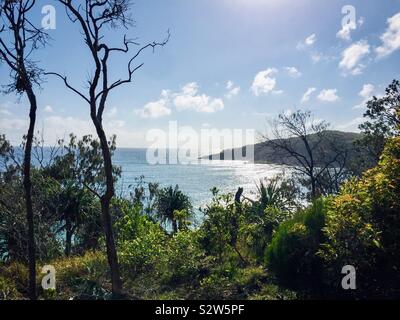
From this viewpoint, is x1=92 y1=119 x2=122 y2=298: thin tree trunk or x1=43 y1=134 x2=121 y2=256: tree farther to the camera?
x1=43 y1=134 x2=121 y2=256: tree

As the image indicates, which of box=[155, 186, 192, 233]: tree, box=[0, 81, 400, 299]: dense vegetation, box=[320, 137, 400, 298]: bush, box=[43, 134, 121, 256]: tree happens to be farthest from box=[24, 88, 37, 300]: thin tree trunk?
box=[155, 186, 192, 233]: tree

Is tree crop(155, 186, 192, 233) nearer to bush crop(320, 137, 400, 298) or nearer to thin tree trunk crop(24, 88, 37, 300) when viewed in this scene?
thin tree trunk crop(24, 88, 37, 300)

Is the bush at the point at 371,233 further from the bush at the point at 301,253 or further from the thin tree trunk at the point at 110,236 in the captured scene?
the thin tree trunk at the point at 110,236

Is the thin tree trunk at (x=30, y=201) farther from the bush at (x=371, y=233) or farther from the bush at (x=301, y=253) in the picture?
the bush at (x=371, y=233)

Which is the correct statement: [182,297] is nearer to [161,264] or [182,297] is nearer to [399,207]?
[161,264]

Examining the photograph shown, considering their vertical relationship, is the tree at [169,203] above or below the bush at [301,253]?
below

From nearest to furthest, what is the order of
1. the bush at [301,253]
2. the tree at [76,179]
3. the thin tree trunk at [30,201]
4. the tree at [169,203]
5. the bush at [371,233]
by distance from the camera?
1. the bush at [371,233]
2. the bush at [301,253]
3. the thin tree trunk at [30,201]
4. the tree at [76,179]
5. the tree at [169,203]

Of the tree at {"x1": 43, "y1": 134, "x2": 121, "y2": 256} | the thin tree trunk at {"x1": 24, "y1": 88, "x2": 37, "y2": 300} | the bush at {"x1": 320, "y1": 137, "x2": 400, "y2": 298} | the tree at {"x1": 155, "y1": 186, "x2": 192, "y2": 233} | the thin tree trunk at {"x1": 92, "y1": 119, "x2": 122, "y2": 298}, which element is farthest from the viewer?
the tree at {"x1": 155, "y1": 186, "x2": 192, "y2": 233}

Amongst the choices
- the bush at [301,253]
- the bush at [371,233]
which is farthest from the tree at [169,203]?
the bush at [371,233]

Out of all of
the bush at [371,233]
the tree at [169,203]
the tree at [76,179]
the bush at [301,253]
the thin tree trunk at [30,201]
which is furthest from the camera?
the tree at [169,203]

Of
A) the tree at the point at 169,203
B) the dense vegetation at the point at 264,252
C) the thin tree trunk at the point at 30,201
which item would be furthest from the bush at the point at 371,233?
the tree at the point at 169,203

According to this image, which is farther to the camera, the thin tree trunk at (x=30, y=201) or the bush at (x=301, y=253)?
the thin tree trunk at (x=30, y=201)

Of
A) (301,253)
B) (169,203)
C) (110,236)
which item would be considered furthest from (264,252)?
(169,203)
